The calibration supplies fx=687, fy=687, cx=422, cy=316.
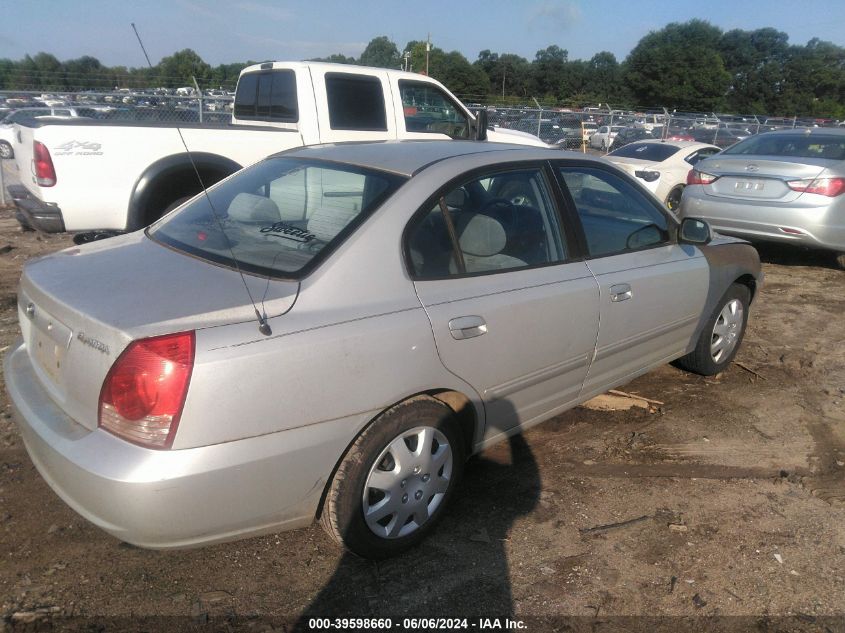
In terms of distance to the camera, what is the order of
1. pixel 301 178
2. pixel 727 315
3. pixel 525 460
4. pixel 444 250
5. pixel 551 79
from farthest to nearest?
pixel 551 79 → pixel 727 315 → pixel 525 460 → pixel 301 178 → pixel 444 250

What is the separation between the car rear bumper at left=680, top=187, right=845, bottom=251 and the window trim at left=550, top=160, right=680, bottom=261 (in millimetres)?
3868

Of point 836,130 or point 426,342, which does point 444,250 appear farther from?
point 836,130

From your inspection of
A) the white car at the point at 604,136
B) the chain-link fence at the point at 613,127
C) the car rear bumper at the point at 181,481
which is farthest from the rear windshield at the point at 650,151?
the white car at the point at 604,136

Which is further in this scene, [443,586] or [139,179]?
[139,179]

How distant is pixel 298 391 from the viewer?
2.29 m

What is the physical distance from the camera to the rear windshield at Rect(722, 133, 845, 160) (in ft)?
25.2

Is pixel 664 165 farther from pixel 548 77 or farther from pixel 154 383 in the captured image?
pixel 548 77

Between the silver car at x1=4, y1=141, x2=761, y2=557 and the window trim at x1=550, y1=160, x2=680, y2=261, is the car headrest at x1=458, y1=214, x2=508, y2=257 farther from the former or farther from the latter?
the window trim at x1=550, y1=160, x2=680, y2=261

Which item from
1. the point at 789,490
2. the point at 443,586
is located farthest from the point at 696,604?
the point at 789,490

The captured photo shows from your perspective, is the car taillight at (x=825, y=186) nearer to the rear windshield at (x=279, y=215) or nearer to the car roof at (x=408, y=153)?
the car roof at (x=408, y=153)

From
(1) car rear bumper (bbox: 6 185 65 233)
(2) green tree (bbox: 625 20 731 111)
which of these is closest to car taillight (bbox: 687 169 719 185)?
(1) car rear bumper (bbox: 6 185 65 233)

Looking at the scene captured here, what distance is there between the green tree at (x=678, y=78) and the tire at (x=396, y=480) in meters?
83.4

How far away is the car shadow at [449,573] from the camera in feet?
8.31

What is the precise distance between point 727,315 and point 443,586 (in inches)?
117
